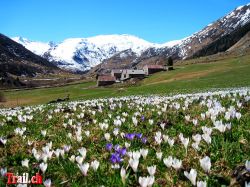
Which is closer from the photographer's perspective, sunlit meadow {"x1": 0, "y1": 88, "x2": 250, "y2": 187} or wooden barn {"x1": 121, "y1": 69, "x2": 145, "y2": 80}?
sunlit meadow {"x1": 0, "y1": 88, "x2": 250, "y2": 187}

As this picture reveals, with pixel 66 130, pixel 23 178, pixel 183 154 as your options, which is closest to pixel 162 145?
pixel 183 154

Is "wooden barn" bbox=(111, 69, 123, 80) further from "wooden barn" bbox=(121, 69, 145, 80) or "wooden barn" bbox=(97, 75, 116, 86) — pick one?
"wooden barn" bbox=(97, 75, 116, 86)

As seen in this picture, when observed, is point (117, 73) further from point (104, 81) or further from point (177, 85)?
point (177, 85)

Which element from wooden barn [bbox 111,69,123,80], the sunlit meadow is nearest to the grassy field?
the sunlit meadow

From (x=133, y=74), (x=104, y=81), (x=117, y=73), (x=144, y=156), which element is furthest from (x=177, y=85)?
(x=117, y=73)

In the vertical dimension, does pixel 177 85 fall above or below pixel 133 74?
below

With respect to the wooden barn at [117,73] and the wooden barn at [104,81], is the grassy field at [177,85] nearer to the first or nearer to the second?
the wooden barn at [104,81]

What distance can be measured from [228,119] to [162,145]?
2061 mm

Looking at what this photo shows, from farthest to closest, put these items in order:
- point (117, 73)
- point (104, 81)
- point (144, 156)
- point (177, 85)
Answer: point (117, 73), point (104, 81), point (177, 85), point (144, 156)

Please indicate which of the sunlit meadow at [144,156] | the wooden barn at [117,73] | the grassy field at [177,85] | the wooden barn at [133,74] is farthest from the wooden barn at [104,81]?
the sunlit meadow at [144,156]

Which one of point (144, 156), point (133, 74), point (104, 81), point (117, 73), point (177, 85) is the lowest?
point (104, 81)

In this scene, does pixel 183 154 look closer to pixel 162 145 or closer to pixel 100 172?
A: pixel 162 145

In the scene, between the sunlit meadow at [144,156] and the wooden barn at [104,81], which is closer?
the sunlit meadow at [144,156]

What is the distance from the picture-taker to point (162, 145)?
7.54 metres
